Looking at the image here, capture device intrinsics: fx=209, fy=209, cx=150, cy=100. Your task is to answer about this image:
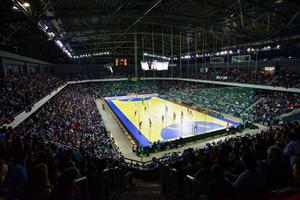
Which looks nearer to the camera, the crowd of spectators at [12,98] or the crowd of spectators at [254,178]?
the crowd of spectators at [254,178]

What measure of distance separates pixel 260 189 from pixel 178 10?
75.4ft

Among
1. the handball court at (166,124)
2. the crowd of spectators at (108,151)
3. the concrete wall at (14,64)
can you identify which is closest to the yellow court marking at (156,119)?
the handball court at (166,124)

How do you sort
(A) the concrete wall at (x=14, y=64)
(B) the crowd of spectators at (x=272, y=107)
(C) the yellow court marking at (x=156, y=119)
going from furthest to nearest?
(B) the crowd of spectators at (x=272, y=107), (C) the yellow court marking at (x=156, y=119), (A) the concrete wall at (x=14, y=64)

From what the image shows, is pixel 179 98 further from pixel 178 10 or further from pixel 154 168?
pixel 154 168

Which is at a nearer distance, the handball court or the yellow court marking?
the handball court

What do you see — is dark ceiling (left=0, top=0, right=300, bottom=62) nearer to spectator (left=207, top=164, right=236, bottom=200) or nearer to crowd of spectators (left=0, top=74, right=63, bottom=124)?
crowd of spectators (left=0, top=74, right=63, bottom=124)

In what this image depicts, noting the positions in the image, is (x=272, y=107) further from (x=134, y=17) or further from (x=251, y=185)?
(x=251, y=185)

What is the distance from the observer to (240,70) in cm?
3709

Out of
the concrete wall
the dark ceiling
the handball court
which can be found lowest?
the handball court

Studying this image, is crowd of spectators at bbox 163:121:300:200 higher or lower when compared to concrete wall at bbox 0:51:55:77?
lower

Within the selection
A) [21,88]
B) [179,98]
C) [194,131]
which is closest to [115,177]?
[21,88]

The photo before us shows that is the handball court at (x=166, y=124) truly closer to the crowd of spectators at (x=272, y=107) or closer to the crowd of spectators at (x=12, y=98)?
the crowd of spectators at (x=272, y=107)

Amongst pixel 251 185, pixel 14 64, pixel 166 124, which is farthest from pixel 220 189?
pixel 14 64

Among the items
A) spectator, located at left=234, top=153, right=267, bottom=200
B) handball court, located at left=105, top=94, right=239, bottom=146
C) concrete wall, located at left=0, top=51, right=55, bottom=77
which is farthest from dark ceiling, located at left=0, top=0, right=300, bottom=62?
spectator, located at left=234, top=153, right=267, bottom=200
